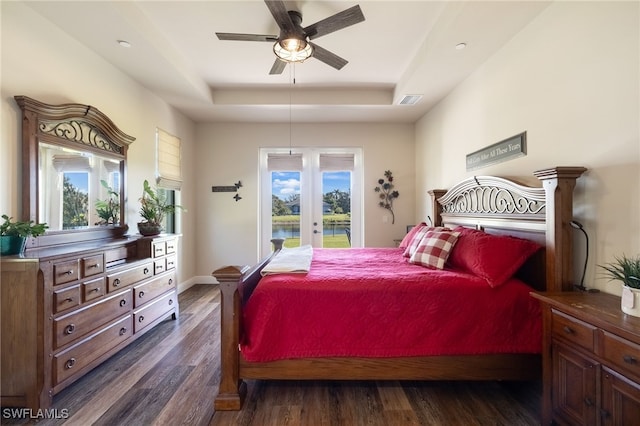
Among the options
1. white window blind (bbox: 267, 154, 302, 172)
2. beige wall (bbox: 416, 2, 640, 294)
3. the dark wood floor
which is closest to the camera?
beige wall (bbox: 416, 2, 640, 294)

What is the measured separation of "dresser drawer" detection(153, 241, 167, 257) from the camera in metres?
2.92

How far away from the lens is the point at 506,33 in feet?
7.73

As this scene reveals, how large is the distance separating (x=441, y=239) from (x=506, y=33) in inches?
72.1

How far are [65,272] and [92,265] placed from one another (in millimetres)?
233

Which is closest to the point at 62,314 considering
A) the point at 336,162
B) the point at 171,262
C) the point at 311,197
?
the point at 171,262

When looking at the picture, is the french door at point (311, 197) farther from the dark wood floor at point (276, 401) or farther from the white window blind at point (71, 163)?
the dark wood floor at point (276, 401)

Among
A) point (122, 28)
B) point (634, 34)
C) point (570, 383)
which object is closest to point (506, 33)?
point (634, 34)

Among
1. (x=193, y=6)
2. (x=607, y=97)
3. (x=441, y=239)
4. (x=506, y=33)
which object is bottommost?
(x=441, y=239)

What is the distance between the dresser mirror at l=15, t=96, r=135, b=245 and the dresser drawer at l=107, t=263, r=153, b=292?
49 centimetres

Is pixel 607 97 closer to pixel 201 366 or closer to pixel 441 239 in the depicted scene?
A: pixel 441 239

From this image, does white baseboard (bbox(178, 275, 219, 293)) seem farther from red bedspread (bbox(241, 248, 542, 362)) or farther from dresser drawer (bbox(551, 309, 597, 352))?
dresser drawer (bbox(551, 309, 597, 352))

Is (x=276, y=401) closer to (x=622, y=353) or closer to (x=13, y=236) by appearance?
(x=622, y=353)

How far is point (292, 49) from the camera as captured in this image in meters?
2.29

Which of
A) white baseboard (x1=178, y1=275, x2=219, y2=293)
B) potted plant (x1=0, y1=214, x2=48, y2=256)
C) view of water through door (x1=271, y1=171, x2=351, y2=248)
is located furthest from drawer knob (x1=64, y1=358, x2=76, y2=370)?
view of water through door (x1=271, y1=171, x2=351, y2=248)
